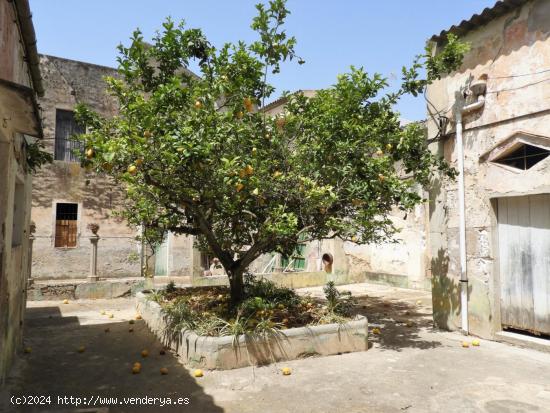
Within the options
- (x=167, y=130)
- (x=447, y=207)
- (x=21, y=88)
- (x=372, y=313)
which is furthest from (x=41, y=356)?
(x=447, y=207)

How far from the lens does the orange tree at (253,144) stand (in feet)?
16.8

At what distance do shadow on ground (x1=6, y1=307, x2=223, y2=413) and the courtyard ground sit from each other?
0.6 inches

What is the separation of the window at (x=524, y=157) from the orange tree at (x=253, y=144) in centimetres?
91

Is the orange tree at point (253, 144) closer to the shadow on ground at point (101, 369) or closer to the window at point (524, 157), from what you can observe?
the window at point (524, 157)

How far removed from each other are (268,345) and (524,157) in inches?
197

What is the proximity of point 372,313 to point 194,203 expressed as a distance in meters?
5.60

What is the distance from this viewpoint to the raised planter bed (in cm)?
555

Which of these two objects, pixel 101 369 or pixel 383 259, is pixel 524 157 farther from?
pixel 383 259

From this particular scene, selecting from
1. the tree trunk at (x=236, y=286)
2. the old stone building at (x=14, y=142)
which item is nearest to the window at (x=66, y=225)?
the old stone building at (x=14, y=142)

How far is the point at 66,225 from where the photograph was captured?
56.8 feet

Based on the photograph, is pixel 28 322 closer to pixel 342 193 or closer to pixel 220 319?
pixel 220 319

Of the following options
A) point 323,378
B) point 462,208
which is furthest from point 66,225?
point 462,208

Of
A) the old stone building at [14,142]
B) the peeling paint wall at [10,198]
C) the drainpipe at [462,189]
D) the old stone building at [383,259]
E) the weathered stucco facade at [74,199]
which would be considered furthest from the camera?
the weathered stucco facade at [74,199]

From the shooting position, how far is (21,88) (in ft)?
10.8
